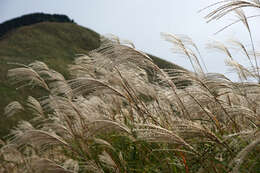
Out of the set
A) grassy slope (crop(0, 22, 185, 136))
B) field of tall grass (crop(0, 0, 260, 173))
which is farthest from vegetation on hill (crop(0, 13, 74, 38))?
field of tall grass (crop(0, 0, 260, 173))

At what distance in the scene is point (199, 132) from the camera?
5.09 ft

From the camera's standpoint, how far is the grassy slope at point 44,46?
26622 mm

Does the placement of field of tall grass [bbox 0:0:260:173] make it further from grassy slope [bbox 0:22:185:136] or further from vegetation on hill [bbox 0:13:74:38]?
vegetation on hill [bbox 0:13:74:38]

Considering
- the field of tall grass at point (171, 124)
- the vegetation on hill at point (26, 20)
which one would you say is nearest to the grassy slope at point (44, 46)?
the vegetation on hill at point (26, 20)

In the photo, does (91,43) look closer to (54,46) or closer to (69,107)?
(54,46)

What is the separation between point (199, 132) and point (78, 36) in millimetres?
45067

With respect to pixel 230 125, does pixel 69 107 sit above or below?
below

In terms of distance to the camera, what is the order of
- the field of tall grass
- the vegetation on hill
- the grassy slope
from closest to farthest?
1. the field of tall grass
2. the grassy slope
3. the vegetation on hill

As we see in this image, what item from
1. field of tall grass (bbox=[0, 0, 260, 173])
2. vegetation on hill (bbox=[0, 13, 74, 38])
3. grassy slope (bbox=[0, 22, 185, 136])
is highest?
field of tall grass (bbox=[0, 0, 260, 173])

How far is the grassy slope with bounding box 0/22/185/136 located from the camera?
26.6 metres

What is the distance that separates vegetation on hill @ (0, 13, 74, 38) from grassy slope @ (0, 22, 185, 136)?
847cm

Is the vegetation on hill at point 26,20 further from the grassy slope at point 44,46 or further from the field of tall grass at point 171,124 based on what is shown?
the field of tall grass at point 171,124

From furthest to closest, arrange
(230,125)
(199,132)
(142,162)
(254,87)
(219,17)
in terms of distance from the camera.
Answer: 1. (142,162)
2. (230,125)
3. (254,87)
4. (219,17)
5. (199,132)

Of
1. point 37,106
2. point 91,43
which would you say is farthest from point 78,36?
point 37,106
